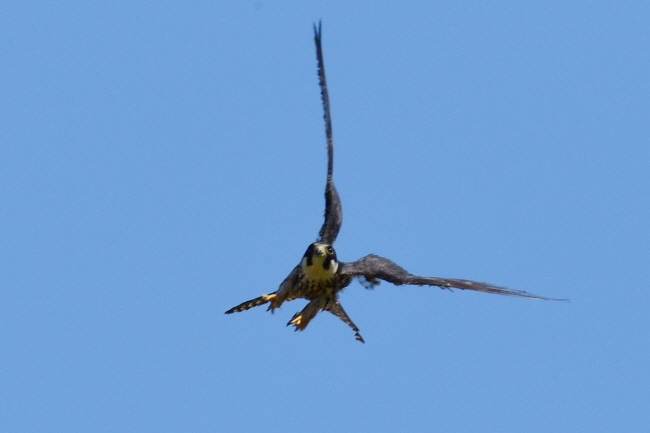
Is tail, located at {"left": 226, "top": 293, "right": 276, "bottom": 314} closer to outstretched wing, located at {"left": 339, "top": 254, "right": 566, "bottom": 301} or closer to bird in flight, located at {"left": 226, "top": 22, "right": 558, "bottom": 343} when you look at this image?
bird in flight, located at {"left": 226, "top": 22, "right": 558, "bottom": 343}

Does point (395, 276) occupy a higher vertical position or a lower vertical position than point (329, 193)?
lower

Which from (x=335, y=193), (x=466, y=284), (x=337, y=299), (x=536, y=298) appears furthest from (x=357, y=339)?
(x=536, y=298)

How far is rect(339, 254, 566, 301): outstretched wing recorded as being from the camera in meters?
11.5

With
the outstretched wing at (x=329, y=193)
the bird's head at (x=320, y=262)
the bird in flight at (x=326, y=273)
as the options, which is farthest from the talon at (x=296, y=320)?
the outstretched wing at (x=329, y=193)

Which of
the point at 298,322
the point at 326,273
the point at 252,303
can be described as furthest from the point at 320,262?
the point at 252,303

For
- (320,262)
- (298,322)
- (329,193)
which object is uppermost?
(329,193)

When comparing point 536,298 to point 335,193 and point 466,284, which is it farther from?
point 335,193

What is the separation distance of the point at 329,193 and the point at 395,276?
5.91ft

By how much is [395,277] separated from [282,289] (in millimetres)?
1681

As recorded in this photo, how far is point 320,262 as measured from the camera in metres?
13.1

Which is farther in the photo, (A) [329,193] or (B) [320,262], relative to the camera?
(A) [329,193]

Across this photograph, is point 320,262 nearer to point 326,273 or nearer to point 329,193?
point 326,273

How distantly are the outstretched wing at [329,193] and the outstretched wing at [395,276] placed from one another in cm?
63

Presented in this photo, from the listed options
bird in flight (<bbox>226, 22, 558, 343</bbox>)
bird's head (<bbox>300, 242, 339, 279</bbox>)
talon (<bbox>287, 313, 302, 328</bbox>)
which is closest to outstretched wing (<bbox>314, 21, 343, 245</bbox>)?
bird in flight (<bbox>226, 22, 558, 343</bbox>)
